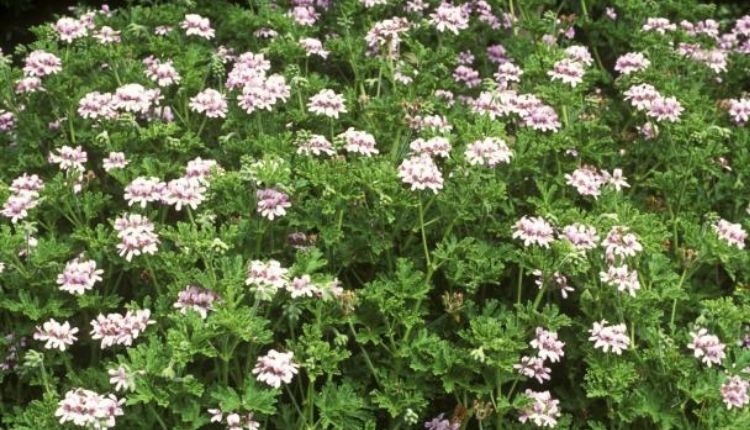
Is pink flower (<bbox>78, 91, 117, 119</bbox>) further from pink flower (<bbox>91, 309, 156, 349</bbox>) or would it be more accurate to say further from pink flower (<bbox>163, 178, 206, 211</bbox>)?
pink flower (<bbox>91, 309, 156, 349</bbox>)

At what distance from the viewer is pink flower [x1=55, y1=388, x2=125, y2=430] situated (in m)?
3.22

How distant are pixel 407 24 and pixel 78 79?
149cm

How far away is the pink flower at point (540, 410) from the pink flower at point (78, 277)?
1490 millimetres

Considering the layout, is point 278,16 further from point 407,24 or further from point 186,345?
point 186,345

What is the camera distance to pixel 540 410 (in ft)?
11.6

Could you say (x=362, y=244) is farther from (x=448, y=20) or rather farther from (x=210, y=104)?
(x=448, y=20)

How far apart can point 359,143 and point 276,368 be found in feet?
3.47

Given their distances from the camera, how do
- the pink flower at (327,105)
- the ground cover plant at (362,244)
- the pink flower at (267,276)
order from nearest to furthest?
the pink flower at (267,276), the ground cover plant at (362,244), the pink flower at (327,105)

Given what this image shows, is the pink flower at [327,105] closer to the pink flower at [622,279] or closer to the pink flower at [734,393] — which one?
the pink flower at [622,279]

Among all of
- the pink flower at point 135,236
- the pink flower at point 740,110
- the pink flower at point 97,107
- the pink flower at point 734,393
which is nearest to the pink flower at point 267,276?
the pink flower at point 135,236

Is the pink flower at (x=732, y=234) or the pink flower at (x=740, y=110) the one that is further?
the pink flower at (x=740, y=110)

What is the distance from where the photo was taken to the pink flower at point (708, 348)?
11.8 feet

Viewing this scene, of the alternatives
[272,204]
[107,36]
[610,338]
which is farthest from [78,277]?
[610,338]

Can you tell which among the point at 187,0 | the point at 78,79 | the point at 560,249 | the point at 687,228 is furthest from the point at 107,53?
the point at 687,228
